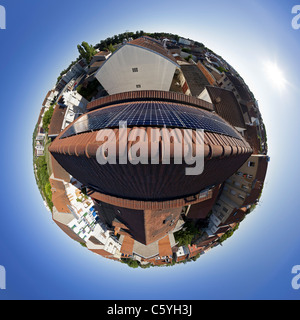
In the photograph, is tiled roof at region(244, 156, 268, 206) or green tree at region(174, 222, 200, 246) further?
green tree at region(174, 222, 200, 246)

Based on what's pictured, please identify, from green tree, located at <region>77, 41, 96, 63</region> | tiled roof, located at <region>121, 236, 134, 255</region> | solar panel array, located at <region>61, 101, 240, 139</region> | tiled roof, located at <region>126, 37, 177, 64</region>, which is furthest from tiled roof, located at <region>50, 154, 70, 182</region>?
green tree, located at <region>77, 41, 96, 63</region>

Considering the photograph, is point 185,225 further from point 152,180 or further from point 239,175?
point 152,180

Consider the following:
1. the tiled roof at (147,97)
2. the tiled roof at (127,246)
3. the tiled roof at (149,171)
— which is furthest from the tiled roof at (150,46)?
the tiled roof at (127,246)

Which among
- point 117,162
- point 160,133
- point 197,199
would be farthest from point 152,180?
point 197,199

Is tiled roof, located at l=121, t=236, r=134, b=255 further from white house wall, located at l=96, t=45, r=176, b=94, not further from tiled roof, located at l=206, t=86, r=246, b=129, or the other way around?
tiled roof, located at l=206, t=86, r=246, b=129

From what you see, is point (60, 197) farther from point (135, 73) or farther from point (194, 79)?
point (194, 79)

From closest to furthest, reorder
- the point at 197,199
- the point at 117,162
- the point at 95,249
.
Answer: the point at 117,162, the point at 197,199, the point at 95,249

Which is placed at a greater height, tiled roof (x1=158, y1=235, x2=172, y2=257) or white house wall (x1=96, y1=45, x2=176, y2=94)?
white house wall (x1=96, y1=45, x2=176, y2=94)
